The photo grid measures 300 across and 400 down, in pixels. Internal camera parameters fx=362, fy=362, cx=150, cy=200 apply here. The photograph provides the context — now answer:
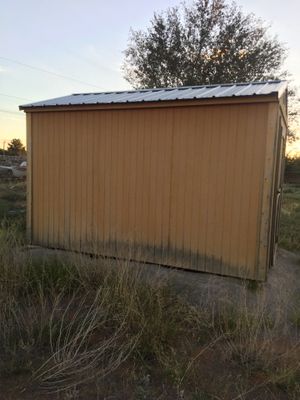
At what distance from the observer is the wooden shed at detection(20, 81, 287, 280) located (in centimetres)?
438

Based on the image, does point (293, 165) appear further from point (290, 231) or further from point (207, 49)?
point (290, 231)

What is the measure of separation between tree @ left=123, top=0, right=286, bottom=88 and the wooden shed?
1315 cm

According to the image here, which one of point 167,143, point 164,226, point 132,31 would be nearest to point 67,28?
point 167,143

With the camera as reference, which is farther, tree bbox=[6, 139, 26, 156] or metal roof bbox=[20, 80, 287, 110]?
tree bbox=[6, 139, 26, 156]

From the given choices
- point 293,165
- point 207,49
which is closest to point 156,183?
point 207,49

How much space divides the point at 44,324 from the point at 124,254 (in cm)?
233

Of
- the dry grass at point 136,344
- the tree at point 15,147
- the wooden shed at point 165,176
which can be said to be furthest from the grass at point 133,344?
the tree at point 15,147

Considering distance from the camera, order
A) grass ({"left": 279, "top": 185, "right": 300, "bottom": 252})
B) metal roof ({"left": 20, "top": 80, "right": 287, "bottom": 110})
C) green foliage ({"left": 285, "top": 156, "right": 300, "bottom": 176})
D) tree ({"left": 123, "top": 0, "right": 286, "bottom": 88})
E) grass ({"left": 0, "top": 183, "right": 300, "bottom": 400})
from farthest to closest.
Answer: green foliage ({"left": 285, "top": 156, "right": 300, "bottom": 176})
tree ({"left": 123, "top": 0, "right": 286, "bottom": 88})
grass ({"left": 279, "top": 185, "right": 300, "bottom": 252})
metal roof ({"left": 20, "top": 80, "right": 287, "bottom": 110})
grass ({"left": 0, "top": 183, "right": 300, "bottom": 400})

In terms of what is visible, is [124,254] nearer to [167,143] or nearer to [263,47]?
[167,143]

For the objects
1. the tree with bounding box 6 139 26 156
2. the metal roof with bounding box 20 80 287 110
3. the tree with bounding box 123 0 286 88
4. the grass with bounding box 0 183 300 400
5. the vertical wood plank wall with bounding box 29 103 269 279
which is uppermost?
the tree with bounding box 123 0 286 88

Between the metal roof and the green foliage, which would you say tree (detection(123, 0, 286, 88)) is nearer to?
the green foliage

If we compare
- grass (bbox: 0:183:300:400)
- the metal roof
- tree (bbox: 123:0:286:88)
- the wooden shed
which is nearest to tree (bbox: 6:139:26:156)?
tree (bbox: 123:0:286:88)

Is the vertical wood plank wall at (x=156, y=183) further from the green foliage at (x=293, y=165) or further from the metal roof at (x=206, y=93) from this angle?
the green foliage at (x=293, y=165)

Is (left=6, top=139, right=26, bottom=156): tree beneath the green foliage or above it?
Result: above
